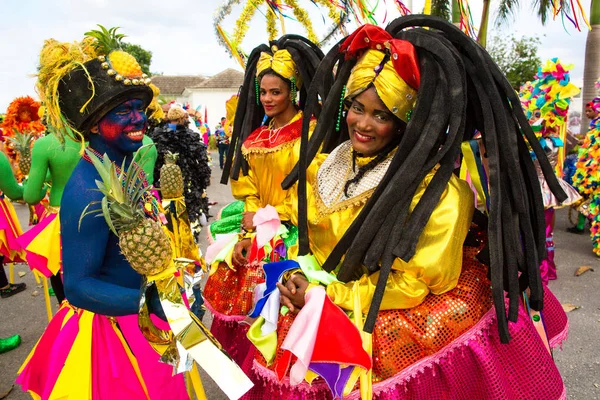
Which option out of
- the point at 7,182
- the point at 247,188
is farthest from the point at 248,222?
the point at 7,182

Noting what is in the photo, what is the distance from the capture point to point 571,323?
4012 millimetres

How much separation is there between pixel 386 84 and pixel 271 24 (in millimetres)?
2119

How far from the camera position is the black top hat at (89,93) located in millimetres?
1693

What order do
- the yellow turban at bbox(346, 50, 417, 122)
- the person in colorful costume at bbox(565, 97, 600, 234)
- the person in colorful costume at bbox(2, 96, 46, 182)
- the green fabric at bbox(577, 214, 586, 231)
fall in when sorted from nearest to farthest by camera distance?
the yellow turban at bbox(346, 50, 417, 122) → the person in colorful costume at bbox(2, 96, 46, 182) → the person in colorful costume at bbox(565, 97, 600, 234) → the green fabric at bbox(577, 214, 586, 231)

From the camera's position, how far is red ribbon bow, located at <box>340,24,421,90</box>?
5.20 feet

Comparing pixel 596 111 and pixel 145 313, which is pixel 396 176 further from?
pixel 596 111

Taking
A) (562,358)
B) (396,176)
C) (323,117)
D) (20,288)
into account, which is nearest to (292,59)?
(323,117)

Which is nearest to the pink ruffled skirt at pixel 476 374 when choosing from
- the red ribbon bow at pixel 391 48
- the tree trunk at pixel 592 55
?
the red ribbon bow at pixel 391 48

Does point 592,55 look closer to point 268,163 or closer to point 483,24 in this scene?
point 483,24

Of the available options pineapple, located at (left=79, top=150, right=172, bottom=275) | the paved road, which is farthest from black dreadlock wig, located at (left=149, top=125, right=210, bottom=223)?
pineapple, located at (left=79, top=150, right=172, bottom=275)

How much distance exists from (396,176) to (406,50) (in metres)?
0.49

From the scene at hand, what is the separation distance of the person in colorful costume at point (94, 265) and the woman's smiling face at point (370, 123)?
37.2 inches

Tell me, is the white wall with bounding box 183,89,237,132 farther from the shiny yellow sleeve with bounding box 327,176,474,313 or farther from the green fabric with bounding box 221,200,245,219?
the shiny yellow sleeve with bounding box 327,176,474,313

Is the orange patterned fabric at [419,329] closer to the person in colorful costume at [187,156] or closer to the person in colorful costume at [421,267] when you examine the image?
the person in colorful costume at [421,267]
